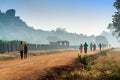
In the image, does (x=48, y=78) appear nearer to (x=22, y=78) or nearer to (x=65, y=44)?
(x=22, y=78)

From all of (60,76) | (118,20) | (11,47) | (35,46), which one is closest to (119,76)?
(60,76)

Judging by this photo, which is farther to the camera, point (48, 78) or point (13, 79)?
point (48, 78)

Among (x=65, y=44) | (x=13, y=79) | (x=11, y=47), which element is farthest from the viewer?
(x=65, y=44)

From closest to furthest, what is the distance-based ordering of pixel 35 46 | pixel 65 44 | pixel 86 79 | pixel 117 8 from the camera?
pixel 86 79 < pixel 35 46 < pixel 117 8 < pixel 65 44

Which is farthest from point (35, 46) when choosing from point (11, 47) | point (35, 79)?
point (35, 79)

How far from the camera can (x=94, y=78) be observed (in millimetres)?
18891

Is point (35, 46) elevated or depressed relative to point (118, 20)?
depressed

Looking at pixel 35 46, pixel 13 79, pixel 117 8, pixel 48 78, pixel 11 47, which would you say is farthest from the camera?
pixel 117 8

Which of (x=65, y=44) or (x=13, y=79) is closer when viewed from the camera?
(x=13, y=79)

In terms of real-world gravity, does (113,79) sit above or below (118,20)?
below

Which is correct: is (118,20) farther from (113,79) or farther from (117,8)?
(113,79)

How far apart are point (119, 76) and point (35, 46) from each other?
54.5 metres

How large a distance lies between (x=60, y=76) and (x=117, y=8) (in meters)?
70.1

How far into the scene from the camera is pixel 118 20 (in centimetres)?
8588
